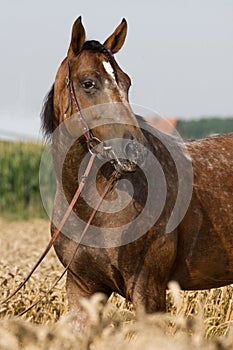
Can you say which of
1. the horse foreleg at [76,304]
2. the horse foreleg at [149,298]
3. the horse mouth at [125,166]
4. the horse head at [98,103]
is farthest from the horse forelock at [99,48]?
the horse foreleg at [76,304]

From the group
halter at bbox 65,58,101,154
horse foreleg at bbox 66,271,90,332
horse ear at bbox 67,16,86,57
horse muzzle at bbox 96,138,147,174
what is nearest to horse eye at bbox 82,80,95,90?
halter at bbox 65,58,101,154

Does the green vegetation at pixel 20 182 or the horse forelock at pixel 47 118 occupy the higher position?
the horse forelock at pixel 47 118

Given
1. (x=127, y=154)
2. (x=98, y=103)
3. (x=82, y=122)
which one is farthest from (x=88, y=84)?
(x=127, y=154)

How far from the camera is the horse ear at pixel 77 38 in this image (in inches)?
199

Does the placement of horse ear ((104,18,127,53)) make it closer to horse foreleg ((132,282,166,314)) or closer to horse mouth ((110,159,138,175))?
horse mouth ((110,159,138,175))

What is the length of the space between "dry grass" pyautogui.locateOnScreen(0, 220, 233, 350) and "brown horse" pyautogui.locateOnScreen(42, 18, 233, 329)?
9.3 inches

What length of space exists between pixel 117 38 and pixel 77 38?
18.3 inches

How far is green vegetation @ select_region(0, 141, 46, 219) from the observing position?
2360cm

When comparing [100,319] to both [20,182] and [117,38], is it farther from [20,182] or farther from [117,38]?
[20,182]

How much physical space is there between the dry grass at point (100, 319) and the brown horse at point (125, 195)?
0.24 meters

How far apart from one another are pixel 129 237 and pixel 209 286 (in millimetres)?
1031

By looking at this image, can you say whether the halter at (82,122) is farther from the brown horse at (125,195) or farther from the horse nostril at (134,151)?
the horse nostril at (134,151)

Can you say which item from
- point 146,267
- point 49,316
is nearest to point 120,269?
point 146,267

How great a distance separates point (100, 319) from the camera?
337 cm
